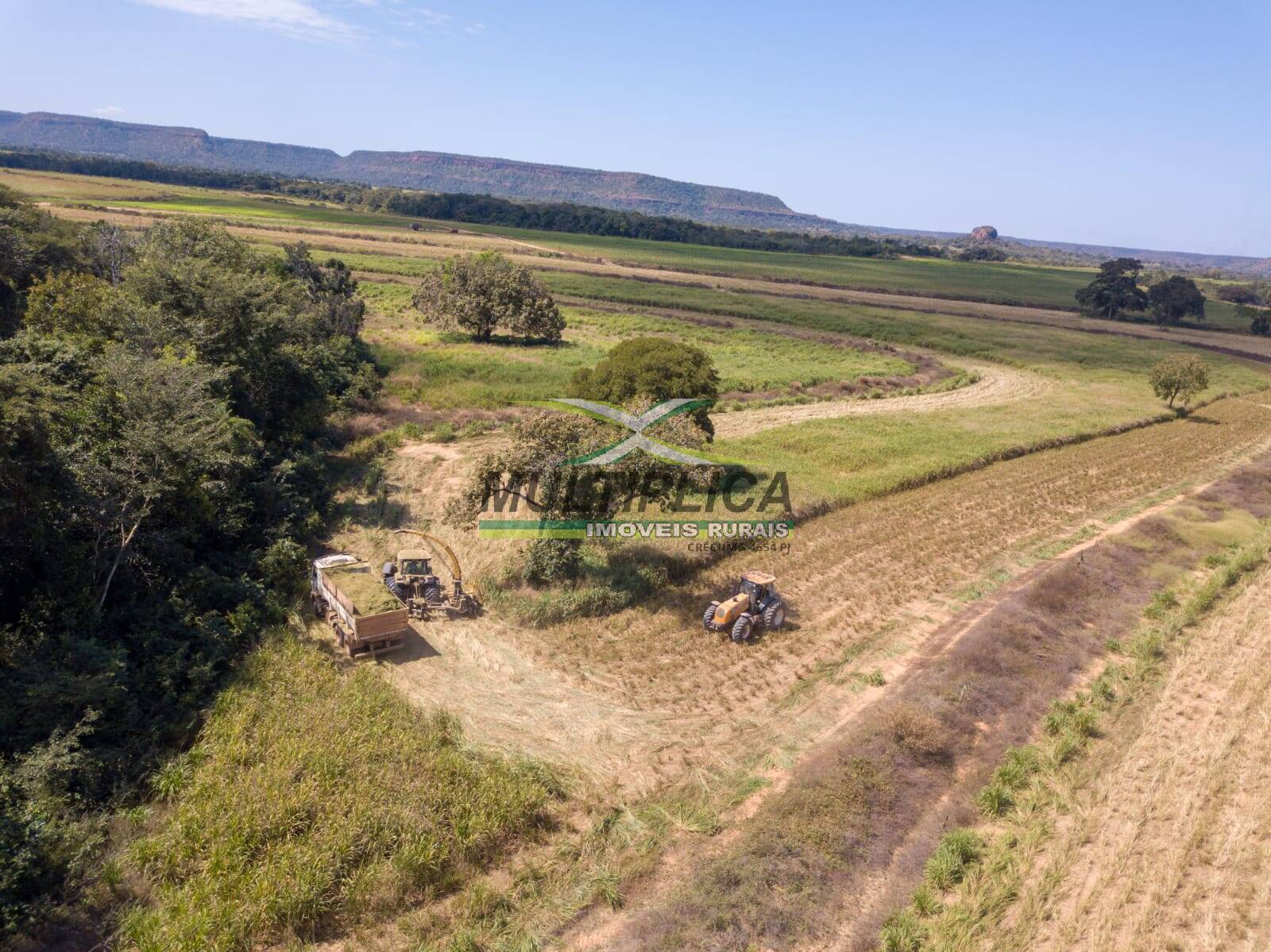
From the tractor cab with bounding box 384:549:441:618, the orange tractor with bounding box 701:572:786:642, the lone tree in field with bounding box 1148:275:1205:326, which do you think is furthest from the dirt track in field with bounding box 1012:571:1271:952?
the lone tree in field with bounding box 1148:275:1205:326

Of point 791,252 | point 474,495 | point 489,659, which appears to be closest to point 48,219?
point 474,495

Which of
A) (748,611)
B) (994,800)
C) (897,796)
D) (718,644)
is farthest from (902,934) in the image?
(748,611)

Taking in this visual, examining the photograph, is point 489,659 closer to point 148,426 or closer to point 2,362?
point 148,426

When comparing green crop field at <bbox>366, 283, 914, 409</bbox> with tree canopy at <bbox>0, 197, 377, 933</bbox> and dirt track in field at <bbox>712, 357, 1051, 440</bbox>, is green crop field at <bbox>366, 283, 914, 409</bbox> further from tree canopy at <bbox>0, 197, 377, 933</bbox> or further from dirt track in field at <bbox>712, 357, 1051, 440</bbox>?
tree canopy at <bbox>0, 197, 377, 933</bbox>

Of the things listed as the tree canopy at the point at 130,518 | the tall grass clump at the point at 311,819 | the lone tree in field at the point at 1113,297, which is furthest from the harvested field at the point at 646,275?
the tall grass clump at the point at 311,819

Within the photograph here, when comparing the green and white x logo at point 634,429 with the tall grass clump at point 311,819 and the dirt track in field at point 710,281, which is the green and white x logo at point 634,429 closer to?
the tall grass clump at point 311,819

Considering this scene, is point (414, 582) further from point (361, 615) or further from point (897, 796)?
point (897, 796)

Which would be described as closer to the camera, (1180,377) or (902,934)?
(902,934)
